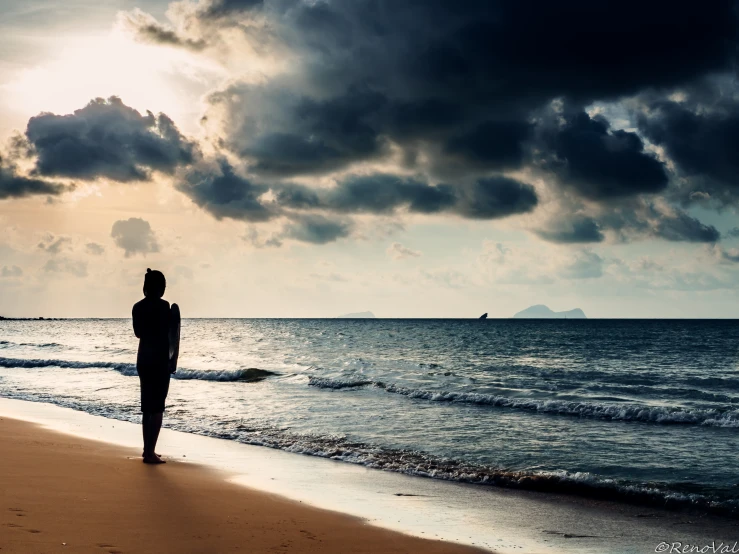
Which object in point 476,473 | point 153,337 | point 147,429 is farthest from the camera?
point 476,473

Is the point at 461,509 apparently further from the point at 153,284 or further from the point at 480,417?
the point at 480,417

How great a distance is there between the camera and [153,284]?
28.5 ft

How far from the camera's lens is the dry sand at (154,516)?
499 centimetres

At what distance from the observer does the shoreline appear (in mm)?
6527

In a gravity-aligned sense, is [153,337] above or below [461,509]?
above

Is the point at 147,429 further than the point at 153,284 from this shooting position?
Yes

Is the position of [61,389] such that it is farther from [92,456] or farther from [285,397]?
[92,456]

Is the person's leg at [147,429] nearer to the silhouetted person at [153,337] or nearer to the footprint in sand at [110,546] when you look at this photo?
the silhouetted person at [153,337]

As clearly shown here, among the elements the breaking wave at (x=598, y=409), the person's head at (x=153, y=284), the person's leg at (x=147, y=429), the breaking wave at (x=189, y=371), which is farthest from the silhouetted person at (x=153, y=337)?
the breaking wave at (x=189, y=371)

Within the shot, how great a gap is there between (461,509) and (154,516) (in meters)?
3.91

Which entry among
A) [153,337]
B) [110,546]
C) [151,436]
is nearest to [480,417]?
[151,436]

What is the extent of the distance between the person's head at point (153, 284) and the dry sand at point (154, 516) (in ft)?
8.33

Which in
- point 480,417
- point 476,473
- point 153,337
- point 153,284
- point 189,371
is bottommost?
point 189,371

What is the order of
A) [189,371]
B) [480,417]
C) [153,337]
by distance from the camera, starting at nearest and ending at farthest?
[153,337], [480,417], [189,371]
